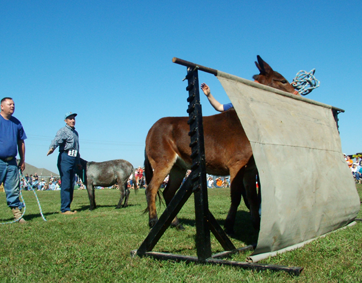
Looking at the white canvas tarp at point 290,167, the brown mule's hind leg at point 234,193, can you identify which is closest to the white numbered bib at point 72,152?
the brown mule's hind leg at point 234,193

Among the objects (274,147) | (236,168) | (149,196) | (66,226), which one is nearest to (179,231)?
(149,196)

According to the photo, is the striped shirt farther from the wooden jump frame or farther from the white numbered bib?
the wooden jump frame

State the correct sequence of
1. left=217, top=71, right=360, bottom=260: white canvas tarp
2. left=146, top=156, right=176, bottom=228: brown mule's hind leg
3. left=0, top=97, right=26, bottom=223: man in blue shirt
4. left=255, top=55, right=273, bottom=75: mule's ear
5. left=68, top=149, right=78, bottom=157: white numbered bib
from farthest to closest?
left=68, top=149, right=78, bottom=157: white numbered bib, left=0, top=97, right=26, bottom=223: man in blue shirt, left=255, top=55, right=273, bottom=75: mule's ear, left=146, top=156, right=176, bottom=228: brown mule's hind leg, left=217, top=71, right=360, bottom=260: white canvas tarp

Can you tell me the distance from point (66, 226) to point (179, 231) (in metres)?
2.00

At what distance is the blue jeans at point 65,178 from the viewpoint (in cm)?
744

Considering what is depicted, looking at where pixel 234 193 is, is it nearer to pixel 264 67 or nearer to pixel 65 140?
pixel 264 67

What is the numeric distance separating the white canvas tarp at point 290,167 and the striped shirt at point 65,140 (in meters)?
5.64

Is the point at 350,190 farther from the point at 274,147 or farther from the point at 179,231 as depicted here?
the point at 179,231

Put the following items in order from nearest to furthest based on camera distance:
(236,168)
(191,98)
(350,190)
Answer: (191,98) → (350,190) → (236,168)

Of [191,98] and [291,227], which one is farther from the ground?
[191,98]

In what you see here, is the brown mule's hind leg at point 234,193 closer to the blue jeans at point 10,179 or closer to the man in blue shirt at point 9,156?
the man in blue shirt at point 9,156

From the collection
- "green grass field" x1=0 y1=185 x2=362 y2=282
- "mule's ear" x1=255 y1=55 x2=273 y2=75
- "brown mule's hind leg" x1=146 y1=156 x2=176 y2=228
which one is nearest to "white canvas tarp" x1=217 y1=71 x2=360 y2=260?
"green grass field" x1=0 y1=185 x2=362 y2=282

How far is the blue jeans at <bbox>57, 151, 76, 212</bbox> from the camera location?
7441 millimetres

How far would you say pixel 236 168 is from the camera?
410cm
